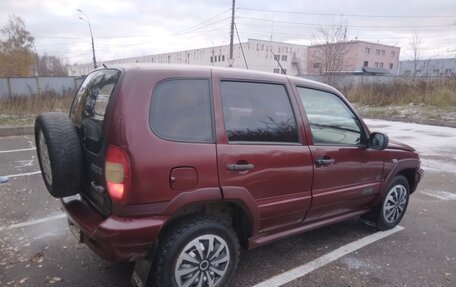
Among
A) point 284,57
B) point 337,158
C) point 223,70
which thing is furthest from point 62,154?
point 284,57

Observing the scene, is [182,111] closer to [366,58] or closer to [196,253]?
[196,253]

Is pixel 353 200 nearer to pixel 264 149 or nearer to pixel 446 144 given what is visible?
pixel 264 149

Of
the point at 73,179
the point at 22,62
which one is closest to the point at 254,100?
the point at 73,179

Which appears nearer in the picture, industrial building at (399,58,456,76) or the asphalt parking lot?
the asphalt parking lot

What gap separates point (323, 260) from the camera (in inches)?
134

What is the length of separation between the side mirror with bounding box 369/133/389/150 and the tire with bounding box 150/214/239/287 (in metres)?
1.82

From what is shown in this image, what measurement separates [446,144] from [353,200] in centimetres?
800

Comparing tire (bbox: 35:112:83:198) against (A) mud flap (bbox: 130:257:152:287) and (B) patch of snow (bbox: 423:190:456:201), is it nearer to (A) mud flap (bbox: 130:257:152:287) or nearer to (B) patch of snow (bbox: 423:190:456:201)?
(A) mud flap (bbox: 130:257:152:287)

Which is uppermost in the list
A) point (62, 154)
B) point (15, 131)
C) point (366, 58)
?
point (366, 58)

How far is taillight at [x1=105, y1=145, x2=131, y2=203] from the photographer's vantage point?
7.38 feet

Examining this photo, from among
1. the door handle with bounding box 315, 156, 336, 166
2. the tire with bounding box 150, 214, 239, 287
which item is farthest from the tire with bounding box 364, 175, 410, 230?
the tire with bounding box 150, 214, 239, 287

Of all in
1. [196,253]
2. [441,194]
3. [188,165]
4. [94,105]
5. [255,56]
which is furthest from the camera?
[255,56]

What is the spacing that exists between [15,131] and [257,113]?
998cm

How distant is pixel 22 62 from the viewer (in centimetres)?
3972
